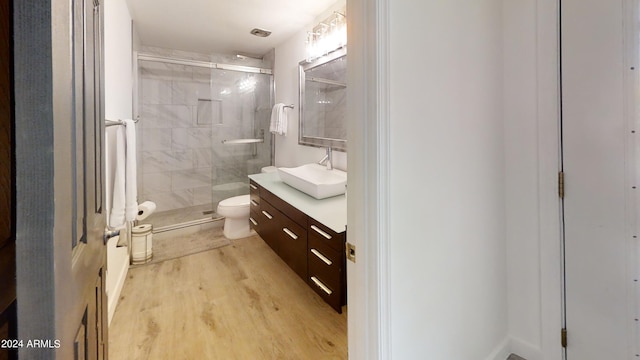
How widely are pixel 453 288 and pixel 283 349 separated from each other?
3.36 ft

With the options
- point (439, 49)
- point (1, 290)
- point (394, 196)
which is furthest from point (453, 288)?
point (1, 290)

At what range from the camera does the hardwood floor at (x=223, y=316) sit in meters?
1.65

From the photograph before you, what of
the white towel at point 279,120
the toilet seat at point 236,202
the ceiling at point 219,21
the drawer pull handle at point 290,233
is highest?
the ceiling at point 219,21

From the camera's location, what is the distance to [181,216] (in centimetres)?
384

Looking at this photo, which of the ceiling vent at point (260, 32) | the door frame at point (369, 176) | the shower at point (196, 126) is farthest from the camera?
the shower at point (196, 126)

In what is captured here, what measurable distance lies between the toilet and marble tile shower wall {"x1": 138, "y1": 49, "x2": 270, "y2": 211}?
1.61ft

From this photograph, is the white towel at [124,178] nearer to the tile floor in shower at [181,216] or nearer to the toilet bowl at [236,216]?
the toilet bowl at [236,216]

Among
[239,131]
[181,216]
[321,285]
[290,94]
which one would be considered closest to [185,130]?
[239,131]

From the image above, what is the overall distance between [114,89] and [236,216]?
1.68m

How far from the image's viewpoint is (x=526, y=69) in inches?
56.5

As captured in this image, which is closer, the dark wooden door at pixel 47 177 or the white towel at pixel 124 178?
the dark wooden door at pixel 47 177

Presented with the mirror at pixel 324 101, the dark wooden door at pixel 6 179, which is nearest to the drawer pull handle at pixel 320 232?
the mirror at pixel 324 101

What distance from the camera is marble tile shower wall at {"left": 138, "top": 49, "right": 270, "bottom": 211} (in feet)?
12.3

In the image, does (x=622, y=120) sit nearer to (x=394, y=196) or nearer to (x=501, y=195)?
(x=501, y=195)
